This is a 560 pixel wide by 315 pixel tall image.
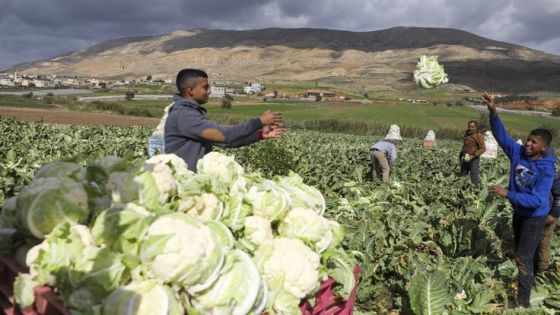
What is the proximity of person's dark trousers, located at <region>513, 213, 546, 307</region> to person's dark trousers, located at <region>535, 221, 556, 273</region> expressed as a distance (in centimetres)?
59

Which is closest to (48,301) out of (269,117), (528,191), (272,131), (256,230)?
(256,230)

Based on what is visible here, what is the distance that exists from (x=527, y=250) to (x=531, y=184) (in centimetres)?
79

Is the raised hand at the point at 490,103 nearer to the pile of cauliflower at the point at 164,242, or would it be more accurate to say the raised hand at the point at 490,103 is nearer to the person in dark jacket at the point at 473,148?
the pile of cauliflower at the point at 164,242

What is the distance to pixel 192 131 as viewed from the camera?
379cm

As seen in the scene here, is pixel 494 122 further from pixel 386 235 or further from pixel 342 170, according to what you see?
pixel 342 170

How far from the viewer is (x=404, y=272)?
5.34m

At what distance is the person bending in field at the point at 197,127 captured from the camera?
373cm

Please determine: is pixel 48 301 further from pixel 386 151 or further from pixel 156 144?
pixel 386 151

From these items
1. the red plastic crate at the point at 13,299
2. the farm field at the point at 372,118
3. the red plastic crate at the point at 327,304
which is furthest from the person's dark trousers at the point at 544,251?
the farm field at the point at 372,118

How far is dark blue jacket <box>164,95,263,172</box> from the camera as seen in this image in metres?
3.72

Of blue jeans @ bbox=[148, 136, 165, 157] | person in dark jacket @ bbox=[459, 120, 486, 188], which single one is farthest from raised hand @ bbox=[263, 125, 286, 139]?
person in dark jacket @ bbox=[459, 120, 486, 188]

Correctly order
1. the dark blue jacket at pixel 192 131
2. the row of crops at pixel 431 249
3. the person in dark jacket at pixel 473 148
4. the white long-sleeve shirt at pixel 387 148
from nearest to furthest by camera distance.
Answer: the dark blue jacket at pixel 192 131 → the row of crops at pixel 431 249 → the person in dark jacket at pixel 473 148 → the white long-sleeve shirt at pixel 387 148

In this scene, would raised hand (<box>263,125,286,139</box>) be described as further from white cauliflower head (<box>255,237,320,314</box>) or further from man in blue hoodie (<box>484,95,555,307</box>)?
man in blue hoodie (<box>484,95,555,307</box>)

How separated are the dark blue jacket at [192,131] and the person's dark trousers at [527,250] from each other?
3330 millimetres
